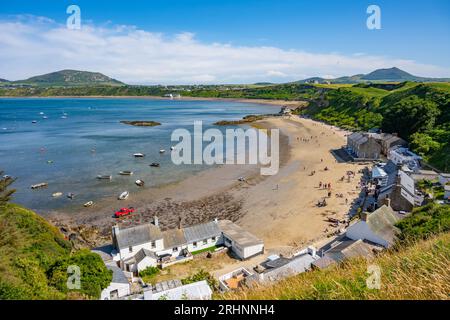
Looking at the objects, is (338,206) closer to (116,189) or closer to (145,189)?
(145,189)

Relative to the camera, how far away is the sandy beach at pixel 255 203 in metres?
30.3

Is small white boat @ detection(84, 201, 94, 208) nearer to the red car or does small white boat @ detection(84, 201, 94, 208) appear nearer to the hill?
the red car

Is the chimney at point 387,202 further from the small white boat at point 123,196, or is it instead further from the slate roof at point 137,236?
the small white boat at point 123,196

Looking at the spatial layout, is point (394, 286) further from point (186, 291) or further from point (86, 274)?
point (86, 274)

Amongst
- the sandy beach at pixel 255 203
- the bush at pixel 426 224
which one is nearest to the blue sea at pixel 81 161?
the sandy beach at pixel 255 203

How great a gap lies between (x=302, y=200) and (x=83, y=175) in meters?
36.0

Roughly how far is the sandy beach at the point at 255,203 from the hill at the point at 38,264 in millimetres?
7527

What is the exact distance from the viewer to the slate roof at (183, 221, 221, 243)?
85.9 ft

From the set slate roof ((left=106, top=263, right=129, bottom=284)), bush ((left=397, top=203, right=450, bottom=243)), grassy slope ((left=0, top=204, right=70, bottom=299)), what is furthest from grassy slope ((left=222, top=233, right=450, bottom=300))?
slate roof ((left=106, top=263, right=129, bottom=284))

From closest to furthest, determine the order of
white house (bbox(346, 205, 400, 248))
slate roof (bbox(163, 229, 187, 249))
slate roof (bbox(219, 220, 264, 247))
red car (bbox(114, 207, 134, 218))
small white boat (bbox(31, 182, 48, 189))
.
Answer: white house (bbox(346, 205, 400, 248)) → slate roof (bbox(219, 220, 264, 247)) → slate roof (bbox(163, 229, 187, 249)) → red car (bbox(114, 207, 134, 218)) → small white boat (bbox(31, 182, 48, 189))

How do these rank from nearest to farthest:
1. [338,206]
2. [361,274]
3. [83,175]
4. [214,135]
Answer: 1. [361,274]
2. [338,206]
3. [83,175]
4. [214,135]

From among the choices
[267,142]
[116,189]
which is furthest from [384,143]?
[116,189]

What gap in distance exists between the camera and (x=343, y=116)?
105m

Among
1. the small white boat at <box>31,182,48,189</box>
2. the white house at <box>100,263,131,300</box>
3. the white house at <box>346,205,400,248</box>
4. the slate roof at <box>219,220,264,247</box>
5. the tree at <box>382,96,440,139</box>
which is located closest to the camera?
the white house at <box>100,263,131,300</box>
